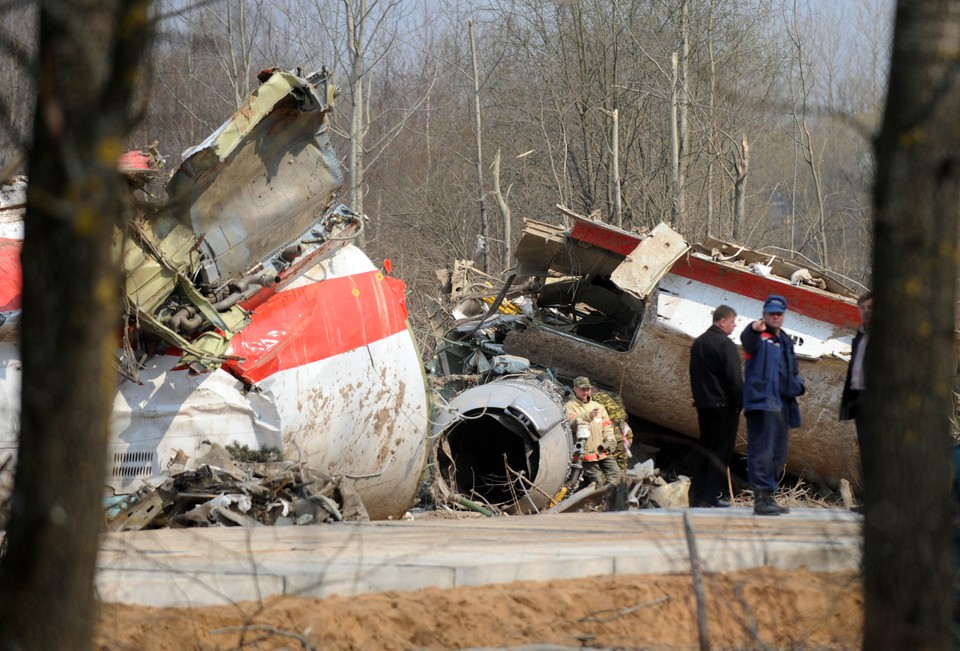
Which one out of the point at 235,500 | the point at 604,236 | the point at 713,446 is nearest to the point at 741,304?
the point at 604,236

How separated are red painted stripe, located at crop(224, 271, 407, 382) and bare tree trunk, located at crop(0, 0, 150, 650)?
5.48m

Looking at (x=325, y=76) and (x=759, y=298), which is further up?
(x=325, y=76)

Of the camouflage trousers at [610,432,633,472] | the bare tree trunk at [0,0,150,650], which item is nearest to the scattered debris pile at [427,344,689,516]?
the camouflage trousers at [610,432,633,472]

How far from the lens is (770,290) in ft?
Answer: 40.3

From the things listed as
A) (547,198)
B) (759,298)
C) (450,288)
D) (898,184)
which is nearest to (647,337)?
(759,298)

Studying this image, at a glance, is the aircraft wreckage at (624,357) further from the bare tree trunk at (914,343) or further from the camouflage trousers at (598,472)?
the bare tree trunk at (914,343)

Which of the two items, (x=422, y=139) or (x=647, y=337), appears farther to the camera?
(x=422, y=139)

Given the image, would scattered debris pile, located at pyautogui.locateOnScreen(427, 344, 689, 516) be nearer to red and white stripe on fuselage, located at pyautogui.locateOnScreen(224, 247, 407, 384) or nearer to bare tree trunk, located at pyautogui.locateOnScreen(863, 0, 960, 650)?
red and white stripe on fuselage, located at pyautogui.locateOnScreen(224, 247, 407, 384)

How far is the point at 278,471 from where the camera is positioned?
8.06 meters

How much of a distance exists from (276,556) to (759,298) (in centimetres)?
827

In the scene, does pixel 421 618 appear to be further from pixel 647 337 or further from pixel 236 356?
pixel 647 337

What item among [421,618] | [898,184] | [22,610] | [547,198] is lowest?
[421,618]

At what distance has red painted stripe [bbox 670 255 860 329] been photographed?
12.0m

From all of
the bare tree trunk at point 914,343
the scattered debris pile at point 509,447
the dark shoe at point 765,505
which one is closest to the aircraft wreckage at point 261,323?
the scattered debris pile at point 509,447
